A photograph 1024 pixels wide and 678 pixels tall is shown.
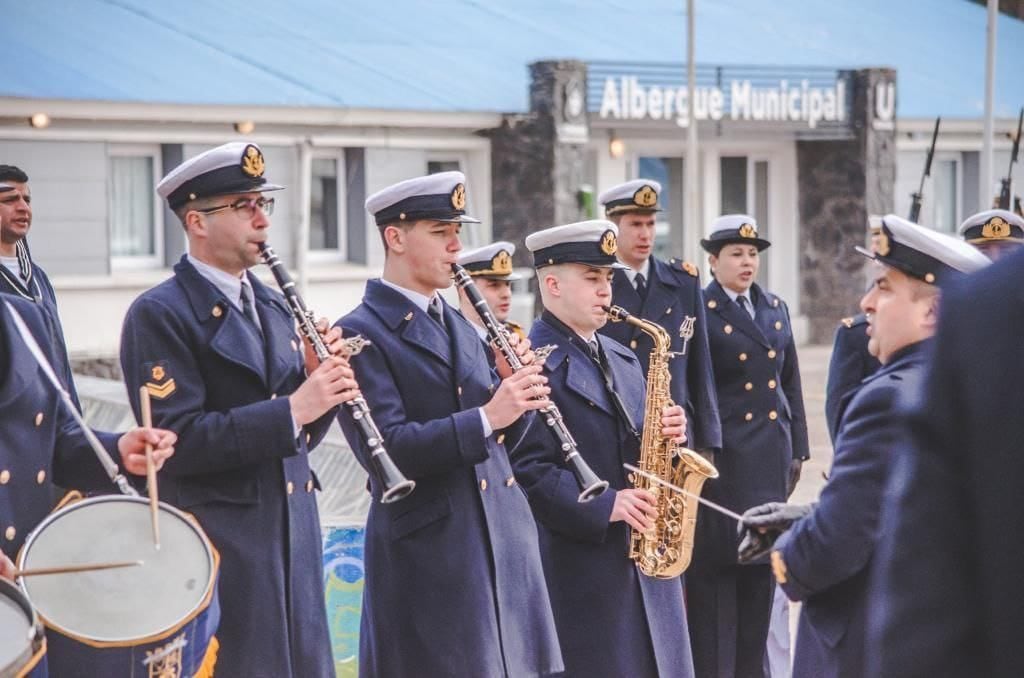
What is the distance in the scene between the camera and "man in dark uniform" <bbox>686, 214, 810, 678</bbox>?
7.63 m

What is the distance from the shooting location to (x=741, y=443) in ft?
26.0

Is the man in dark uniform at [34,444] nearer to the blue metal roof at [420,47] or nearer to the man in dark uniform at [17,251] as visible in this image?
the man in dark uniform at [17,251]

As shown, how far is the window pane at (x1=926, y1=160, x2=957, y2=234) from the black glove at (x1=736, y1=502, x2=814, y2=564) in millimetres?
23156

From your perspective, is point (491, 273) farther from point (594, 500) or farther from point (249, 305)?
point (249, 305)

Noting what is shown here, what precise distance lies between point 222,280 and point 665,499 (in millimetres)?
1926

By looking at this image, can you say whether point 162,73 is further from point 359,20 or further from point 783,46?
point 783,46

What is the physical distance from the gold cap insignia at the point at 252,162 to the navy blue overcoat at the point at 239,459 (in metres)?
0.35

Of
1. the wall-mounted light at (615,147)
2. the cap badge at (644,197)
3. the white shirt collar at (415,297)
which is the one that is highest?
the wall-mounted light at (615,147)

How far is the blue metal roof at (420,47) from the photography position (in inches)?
723

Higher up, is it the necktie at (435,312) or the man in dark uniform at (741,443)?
the necktie at (435,312)

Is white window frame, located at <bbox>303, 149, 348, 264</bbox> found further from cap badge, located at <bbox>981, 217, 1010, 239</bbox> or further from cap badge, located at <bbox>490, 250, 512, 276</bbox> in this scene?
cap badge, located at <bbox>490, 250, 512, 276</bbox>

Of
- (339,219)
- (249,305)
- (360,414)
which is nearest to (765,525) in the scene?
(360,414)

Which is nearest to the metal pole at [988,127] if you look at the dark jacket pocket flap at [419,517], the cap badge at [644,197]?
the cap badge at [644,197]

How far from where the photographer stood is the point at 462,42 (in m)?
22.9
